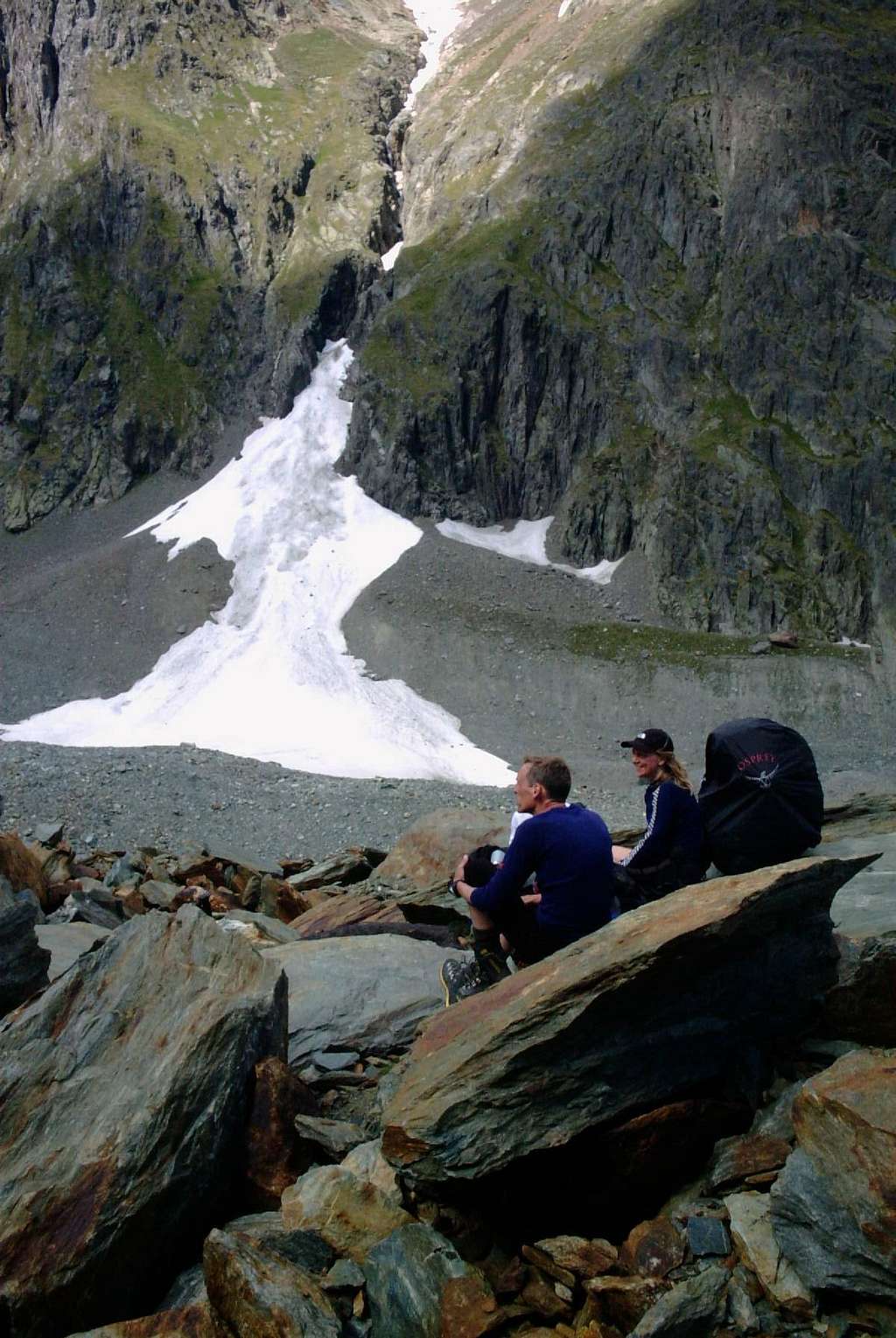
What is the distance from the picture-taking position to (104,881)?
15.8 meters

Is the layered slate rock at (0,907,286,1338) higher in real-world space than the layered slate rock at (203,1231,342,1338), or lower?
lower

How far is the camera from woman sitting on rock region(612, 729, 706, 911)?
7855 millimetres

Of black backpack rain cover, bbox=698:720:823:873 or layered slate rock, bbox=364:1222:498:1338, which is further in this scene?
black backpack rain cover, bbox=698:720:823:873

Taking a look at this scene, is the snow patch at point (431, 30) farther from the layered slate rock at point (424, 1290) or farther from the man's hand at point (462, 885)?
the layered slate rock at point (424, 1290)

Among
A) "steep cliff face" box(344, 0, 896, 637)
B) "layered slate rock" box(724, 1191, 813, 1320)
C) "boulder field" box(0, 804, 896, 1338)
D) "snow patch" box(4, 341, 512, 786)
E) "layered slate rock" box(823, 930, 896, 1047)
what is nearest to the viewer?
"layered slate rock" box(724, 1191, 813, 1320)

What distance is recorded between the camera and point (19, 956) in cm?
846

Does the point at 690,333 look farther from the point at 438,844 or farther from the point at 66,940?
the point at 66,940

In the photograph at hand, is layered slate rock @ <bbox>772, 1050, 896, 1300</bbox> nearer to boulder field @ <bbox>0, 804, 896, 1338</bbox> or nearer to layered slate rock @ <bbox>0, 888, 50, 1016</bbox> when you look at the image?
boulder field @ <bbox>0, 804, 896, 1338</bbox>

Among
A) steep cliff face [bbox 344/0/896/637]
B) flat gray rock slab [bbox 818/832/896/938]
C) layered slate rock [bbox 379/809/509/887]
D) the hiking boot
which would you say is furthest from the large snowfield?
the hiking boot

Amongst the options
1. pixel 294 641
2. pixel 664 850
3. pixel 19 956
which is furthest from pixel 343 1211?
pixel 294 641

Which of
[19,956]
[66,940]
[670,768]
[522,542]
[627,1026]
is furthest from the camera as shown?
[522,542]

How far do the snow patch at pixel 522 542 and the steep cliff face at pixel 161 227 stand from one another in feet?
94.7

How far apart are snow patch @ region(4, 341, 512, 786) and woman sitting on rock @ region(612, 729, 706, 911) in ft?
116

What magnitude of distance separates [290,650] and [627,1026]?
58.3 meters
